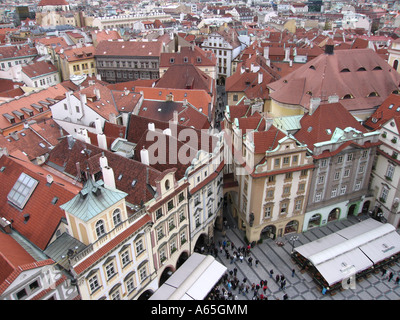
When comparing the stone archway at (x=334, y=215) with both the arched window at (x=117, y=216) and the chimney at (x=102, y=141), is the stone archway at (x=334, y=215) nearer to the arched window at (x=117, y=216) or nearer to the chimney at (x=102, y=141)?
the chimney at (x=102, y=141)

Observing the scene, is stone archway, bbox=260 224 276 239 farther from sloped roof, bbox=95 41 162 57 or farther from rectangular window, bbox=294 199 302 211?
sloped roof, bbox=95 41 162 57

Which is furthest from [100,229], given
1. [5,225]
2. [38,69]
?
[38,69]

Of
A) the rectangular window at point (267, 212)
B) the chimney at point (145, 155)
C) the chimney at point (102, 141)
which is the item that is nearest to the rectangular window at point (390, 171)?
the rectangular window at point (267, 212)

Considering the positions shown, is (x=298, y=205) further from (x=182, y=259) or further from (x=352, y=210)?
(x=182, y=259)

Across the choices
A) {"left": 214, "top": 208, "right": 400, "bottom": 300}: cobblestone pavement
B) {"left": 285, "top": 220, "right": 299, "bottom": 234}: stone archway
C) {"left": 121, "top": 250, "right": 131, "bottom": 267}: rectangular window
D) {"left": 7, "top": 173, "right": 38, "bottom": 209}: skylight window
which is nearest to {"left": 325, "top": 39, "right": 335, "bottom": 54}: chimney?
{"left": 214, "top": 208, "right": 400, "bottom": 300}: cobblestone pavement

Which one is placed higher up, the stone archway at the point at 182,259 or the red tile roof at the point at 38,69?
the red tile roof at the point at 38,69

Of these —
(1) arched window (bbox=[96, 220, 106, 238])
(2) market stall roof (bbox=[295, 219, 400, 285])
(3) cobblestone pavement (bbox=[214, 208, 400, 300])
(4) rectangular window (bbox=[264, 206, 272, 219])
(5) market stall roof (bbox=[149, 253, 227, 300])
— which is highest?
(1) arched window (bbox=[96, 220, 106, 238])

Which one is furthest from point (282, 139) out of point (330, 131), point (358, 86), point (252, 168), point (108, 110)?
point (108, 110)
